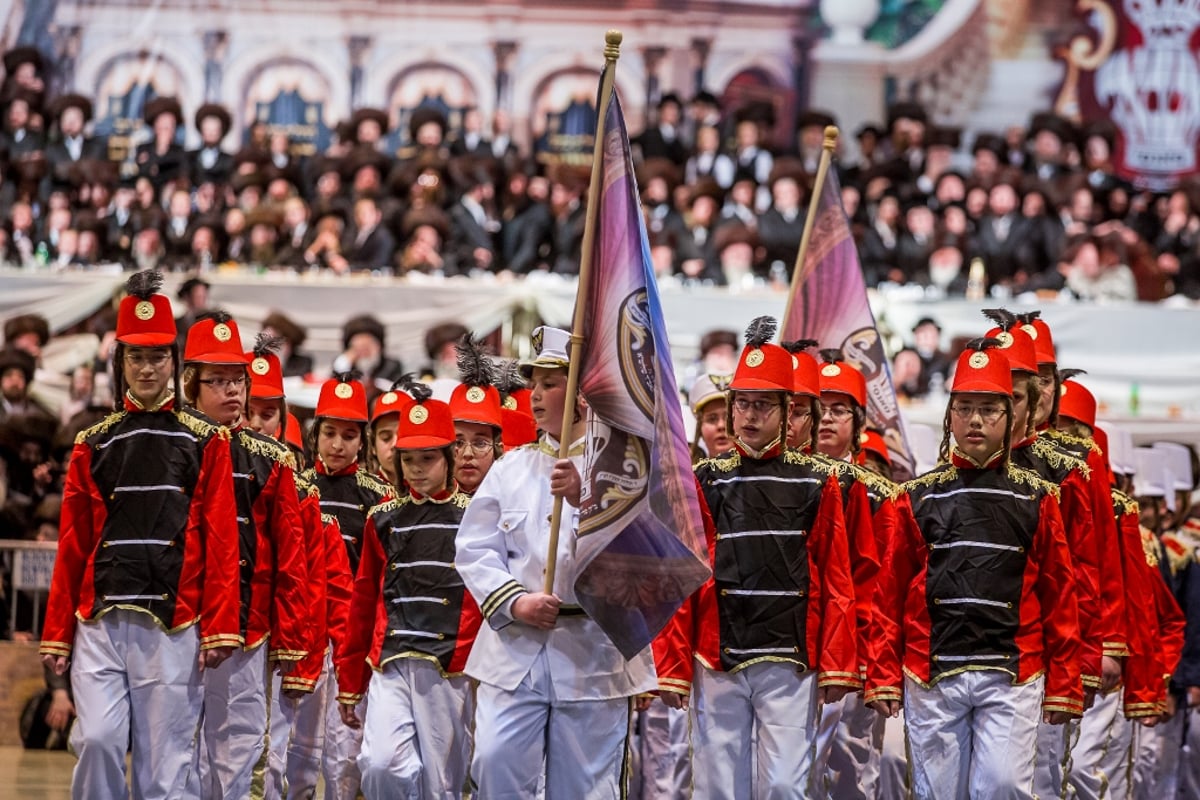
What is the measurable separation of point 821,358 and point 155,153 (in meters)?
12.3

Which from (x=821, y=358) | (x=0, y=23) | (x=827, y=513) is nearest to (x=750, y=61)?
(x=0, y=23)

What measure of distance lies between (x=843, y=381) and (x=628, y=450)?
8.37 feet

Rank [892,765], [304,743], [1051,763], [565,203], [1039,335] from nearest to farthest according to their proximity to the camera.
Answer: [1051,763] < [1039,335] < [892,765] < [304,743] < [565,203]

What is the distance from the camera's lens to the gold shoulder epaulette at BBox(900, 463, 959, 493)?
7.98m

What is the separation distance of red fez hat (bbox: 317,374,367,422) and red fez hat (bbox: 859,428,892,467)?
7.94 ft

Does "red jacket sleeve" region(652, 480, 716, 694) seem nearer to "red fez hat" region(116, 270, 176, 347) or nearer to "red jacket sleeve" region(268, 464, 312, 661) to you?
"red jacket sleeve" region(268, 464, 312, 661)

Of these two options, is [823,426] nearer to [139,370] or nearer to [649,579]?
[649,579]

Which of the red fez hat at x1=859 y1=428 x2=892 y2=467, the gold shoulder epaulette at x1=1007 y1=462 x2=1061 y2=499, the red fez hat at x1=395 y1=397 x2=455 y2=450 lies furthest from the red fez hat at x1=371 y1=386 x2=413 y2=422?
the gold shoulder epaulette at x1=1007 y1=462 x2=1061 y2=499

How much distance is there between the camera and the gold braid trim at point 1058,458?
26.6 feet

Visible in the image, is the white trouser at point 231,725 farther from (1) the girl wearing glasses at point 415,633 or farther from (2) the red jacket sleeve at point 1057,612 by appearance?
(2) the red jacket sleeve at point 1057,612

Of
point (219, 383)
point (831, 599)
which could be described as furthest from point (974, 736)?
point (219, 383)

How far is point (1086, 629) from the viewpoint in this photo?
26.0ft

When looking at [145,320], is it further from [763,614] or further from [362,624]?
[763,614]

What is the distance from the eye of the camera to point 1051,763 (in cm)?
834
